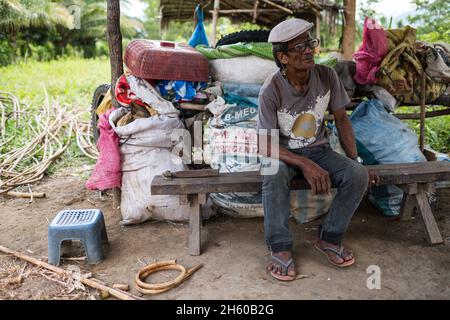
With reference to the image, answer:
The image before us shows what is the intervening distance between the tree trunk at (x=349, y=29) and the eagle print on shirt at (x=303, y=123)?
4947mm

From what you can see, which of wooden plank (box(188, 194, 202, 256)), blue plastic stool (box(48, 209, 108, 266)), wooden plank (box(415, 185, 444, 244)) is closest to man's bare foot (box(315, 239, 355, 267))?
wooden plank (box(415, 185, 444, 244))

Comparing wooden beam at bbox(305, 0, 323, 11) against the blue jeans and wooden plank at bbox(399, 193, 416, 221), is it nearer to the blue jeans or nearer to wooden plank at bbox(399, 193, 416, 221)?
wooden plank at bbox(399, 193, 416, 221)

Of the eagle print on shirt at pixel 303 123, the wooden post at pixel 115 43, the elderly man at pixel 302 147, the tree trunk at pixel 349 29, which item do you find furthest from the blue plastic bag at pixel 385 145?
the tree trunk at pixel 349 29

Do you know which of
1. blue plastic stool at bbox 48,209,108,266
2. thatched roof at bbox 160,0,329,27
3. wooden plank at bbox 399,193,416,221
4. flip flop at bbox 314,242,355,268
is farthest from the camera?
thatched roof at bbox 160,0,329,27

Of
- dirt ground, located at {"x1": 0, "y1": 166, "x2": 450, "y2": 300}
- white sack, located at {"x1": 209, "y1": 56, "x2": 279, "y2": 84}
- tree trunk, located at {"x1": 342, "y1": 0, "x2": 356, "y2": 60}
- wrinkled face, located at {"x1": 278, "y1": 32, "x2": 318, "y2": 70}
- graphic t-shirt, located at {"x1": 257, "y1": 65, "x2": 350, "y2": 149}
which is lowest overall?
dirt ground, located at {"x1": 0, "y1": 166, "x2": 450, "y2": 300}

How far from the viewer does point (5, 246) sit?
3197 mm

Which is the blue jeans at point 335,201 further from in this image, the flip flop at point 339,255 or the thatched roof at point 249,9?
the thatched roof at point 249,9

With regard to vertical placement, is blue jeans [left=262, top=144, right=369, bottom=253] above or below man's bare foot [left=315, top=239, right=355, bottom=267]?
above

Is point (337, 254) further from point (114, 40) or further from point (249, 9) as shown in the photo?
point (249, 9)

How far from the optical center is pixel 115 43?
379cm

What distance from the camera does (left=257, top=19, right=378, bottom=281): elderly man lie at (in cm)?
262

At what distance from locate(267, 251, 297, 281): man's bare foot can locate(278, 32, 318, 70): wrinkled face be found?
1.18 m

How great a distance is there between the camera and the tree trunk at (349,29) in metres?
7.43

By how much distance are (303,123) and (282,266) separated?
95 centimetres
